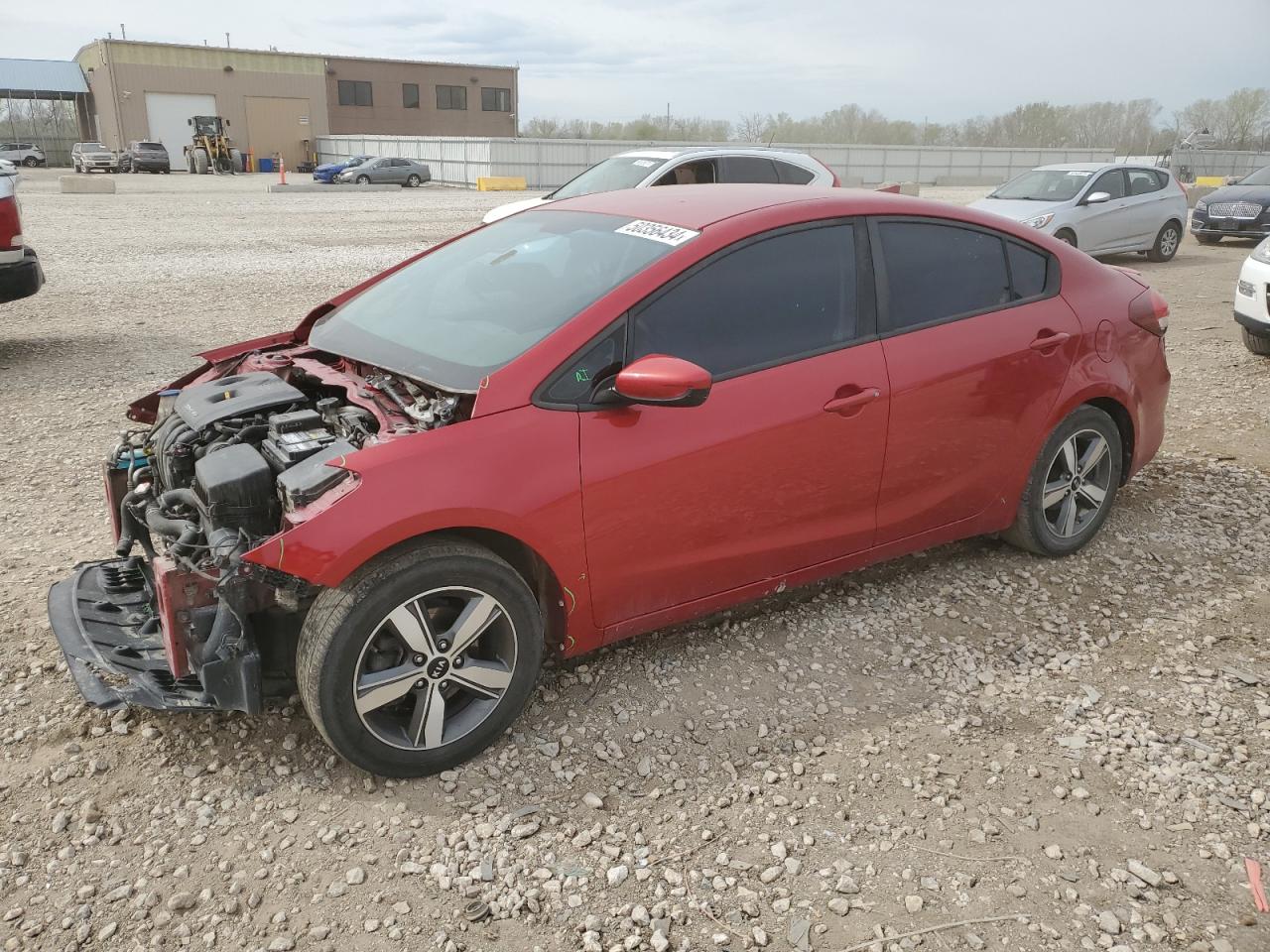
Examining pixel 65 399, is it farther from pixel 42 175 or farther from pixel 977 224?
pixel 42 175

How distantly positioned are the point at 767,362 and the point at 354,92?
207 ft

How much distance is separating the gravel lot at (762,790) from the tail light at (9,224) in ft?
13.8

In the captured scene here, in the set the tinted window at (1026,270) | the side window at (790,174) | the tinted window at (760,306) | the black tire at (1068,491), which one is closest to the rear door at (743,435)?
the tinted window at (760,306)

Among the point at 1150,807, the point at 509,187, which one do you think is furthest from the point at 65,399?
the point at 509,187

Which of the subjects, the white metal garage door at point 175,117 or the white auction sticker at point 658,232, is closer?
the white auction sticker at point 658,232

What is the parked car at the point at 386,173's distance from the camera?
3634 centimetres

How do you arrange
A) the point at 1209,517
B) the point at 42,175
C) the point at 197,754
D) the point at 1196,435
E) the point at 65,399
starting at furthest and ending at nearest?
the point at 42,175 → the point at 65,399 → the point at 1196,435 → the point at 1209,517 → the point at 197,754

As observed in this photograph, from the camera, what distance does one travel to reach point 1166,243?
51.2 feet

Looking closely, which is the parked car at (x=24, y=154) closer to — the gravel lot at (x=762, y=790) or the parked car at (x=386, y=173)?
the parked car at (x=386, y=173)

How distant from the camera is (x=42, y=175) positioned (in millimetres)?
41188

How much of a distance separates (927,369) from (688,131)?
85636mm

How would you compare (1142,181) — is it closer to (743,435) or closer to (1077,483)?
(1077,483)

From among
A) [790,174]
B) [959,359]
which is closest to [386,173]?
[790,174]

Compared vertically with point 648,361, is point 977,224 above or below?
above
